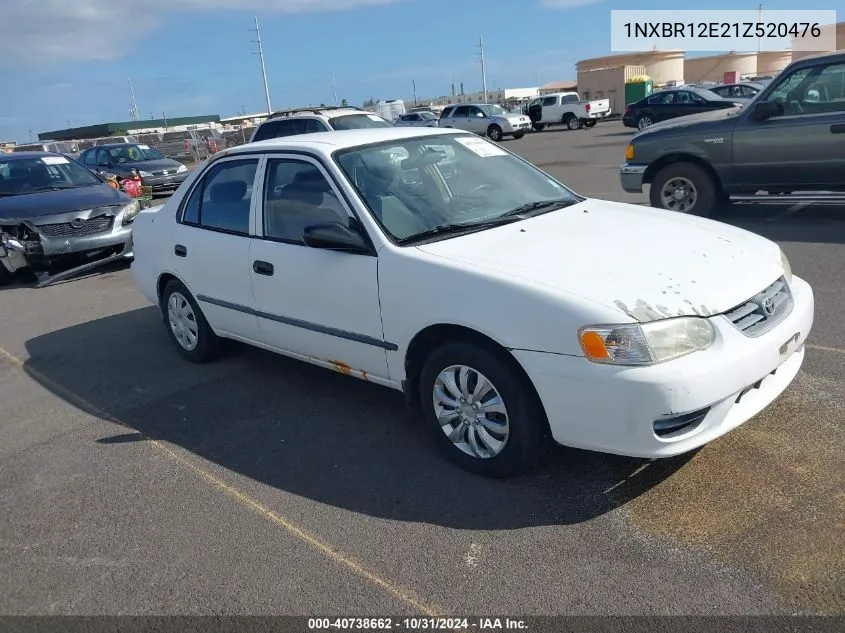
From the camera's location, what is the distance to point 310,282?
4367 millimetres

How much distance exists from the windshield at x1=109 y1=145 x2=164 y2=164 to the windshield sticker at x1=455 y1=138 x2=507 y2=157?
53.5ft

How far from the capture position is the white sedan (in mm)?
3176

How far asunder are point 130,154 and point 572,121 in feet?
77.3

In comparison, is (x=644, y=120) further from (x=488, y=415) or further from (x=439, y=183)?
(x=488, y=415)

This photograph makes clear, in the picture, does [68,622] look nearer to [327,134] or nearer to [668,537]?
[668,537]

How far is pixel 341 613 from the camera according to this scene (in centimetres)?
289

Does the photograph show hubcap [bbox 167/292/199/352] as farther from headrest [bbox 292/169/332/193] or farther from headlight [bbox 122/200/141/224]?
headlight [bbox 122/200/141/224]

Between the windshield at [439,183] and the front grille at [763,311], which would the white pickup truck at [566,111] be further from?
the front grille at [763,311]

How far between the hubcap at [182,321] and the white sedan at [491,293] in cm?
30

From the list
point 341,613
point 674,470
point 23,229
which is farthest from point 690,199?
point 23,229

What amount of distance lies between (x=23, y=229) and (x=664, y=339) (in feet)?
28.5

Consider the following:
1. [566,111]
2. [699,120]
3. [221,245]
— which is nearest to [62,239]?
[221,245]

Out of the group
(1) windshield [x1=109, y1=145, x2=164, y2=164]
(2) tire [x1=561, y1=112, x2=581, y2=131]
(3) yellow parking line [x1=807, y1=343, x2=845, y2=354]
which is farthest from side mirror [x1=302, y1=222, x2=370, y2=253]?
(2) tire [x1=561, y1=112, x2=581, y2=131]

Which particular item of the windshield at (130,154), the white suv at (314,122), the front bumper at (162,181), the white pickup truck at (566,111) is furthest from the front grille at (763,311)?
the white pickup truck at (566,111)
